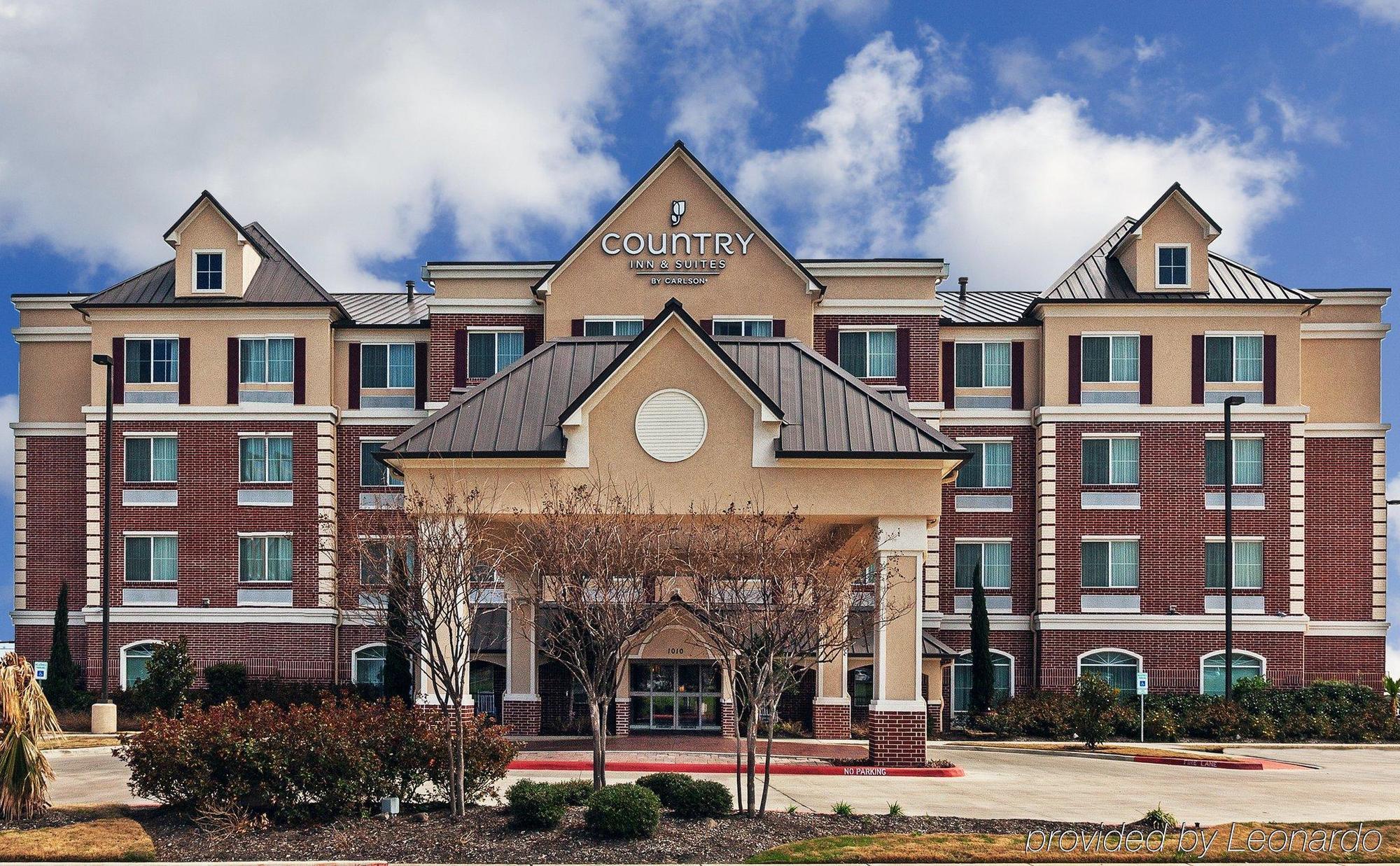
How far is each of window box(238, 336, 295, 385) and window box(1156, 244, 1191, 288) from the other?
95.4ft

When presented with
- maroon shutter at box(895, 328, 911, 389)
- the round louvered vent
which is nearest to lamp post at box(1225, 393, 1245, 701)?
maroon shutter at box(895, 328, 911, 389)

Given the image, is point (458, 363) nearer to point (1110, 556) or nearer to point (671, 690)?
point (671, 690)

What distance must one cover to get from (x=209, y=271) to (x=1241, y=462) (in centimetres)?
3496

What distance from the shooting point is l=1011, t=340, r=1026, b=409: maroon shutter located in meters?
45.5

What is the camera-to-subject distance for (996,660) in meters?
44.9

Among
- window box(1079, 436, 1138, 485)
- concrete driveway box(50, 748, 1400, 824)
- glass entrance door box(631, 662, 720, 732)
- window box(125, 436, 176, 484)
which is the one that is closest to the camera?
concrete driveway box(50, 748, 1400, 824)

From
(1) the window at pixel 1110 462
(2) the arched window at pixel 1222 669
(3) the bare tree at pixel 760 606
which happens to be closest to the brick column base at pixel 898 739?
(3) the bare tree at pixel 760 606

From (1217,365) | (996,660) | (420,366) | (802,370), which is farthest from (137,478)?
(1217,365)

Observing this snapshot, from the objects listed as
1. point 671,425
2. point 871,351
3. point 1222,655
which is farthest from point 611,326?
point 1222,655

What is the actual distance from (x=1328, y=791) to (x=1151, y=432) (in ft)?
65.6

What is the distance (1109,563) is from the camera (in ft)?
146

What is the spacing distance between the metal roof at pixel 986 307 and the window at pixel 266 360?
72.5 feet

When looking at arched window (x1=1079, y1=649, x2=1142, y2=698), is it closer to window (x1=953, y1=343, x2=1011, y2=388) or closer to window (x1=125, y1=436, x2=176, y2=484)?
window (x1=953, y1=343, x2=1011, y2=388)

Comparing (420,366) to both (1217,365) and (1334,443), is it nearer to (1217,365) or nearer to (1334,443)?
(1217,365)
